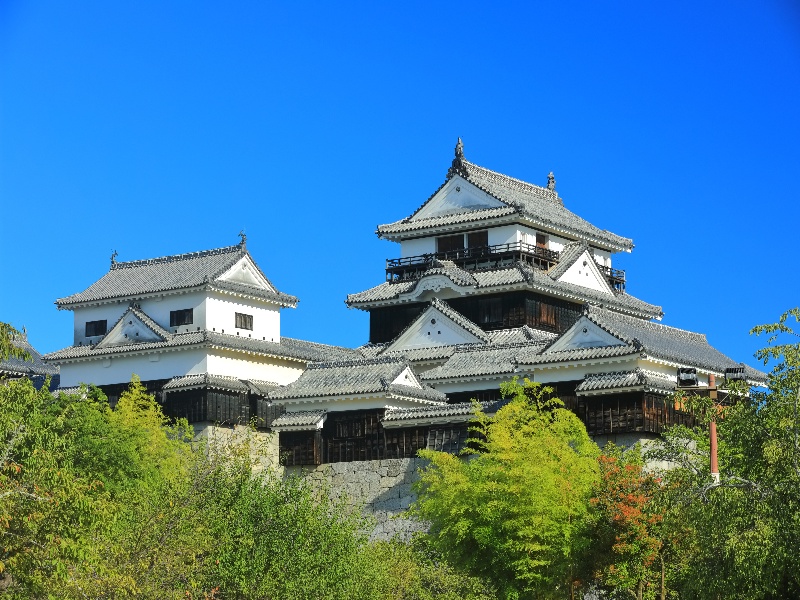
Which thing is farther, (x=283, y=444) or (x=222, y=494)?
(x=283, y=444)

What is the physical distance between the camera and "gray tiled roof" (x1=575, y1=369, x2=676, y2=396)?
4594cm

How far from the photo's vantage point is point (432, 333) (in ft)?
182

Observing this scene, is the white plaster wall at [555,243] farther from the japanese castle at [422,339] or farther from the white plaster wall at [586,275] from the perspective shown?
the white plaster wall at [586,275]

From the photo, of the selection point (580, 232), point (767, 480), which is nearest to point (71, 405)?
point (580, 232)

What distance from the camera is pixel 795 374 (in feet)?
89.1

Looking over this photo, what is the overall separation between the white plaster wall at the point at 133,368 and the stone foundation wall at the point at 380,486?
6.81 meters

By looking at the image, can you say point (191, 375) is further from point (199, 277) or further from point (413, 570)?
point (413, 570)

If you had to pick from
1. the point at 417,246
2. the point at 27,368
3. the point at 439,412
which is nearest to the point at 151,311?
the point at 27,368

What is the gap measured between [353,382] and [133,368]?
9.91m

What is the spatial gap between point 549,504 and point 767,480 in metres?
10.9

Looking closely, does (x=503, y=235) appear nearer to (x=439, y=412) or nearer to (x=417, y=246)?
(x=417, y=246)

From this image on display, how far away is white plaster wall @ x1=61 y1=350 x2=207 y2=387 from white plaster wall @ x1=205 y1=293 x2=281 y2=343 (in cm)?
157

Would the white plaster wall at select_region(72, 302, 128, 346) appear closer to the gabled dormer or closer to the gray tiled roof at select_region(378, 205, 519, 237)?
the gabled dormer

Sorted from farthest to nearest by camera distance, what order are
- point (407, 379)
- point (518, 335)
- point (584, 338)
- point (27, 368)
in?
point (27, 368) → point (518, 335) → point (407, 379) → point (584, 338)
